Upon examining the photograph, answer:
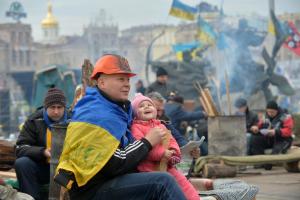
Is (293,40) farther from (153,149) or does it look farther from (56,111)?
(153,149)

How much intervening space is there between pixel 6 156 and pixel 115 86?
3.55 m

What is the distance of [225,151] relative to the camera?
12.2 meters

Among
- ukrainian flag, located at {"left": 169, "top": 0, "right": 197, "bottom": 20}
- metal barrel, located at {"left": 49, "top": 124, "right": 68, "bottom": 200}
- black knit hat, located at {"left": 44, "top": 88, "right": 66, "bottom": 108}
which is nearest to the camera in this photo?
metal barrel, located at {"left": 49, "top": 124, "right": 68, "bottom": 200}

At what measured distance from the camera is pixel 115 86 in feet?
16.0

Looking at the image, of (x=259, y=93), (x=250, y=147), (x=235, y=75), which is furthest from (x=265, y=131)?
(x=235, y=75)

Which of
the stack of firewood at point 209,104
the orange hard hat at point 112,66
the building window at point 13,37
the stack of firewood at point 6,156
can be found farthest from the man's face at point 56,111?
the building window at point 13,37

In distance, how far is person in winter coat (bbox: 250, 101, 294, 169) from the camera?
12445 millimetres

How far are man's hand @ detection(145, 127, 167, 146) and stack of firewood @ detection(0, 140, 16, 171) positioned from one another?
356cm

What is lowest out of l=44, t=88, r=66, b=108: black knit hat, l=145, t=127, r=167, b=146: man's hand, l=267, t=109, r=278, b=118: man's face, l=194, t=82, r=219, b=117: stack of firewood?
l=267, t=109, r=278, b=118: man's face

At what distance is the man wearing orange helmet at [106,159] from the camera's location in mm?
4629

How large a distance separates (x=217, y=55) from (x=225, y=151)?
46098 mm

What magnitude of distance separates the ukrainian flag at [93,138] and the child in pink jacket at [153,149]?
180 mm

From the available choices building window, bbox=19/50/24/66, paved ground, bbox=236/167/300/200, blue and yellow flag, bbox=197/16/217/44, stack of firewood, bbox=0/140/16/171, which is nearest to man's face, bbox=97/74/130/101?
stack of firewood, bbox=0/140/16/171

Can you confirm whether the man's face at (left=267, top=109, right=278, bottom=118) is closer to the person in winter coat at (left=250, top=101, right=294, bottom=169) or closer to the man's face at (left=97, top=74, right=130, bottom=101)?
A: the person in winter coat at (left=250, top=101, right=294, bottom=169)
